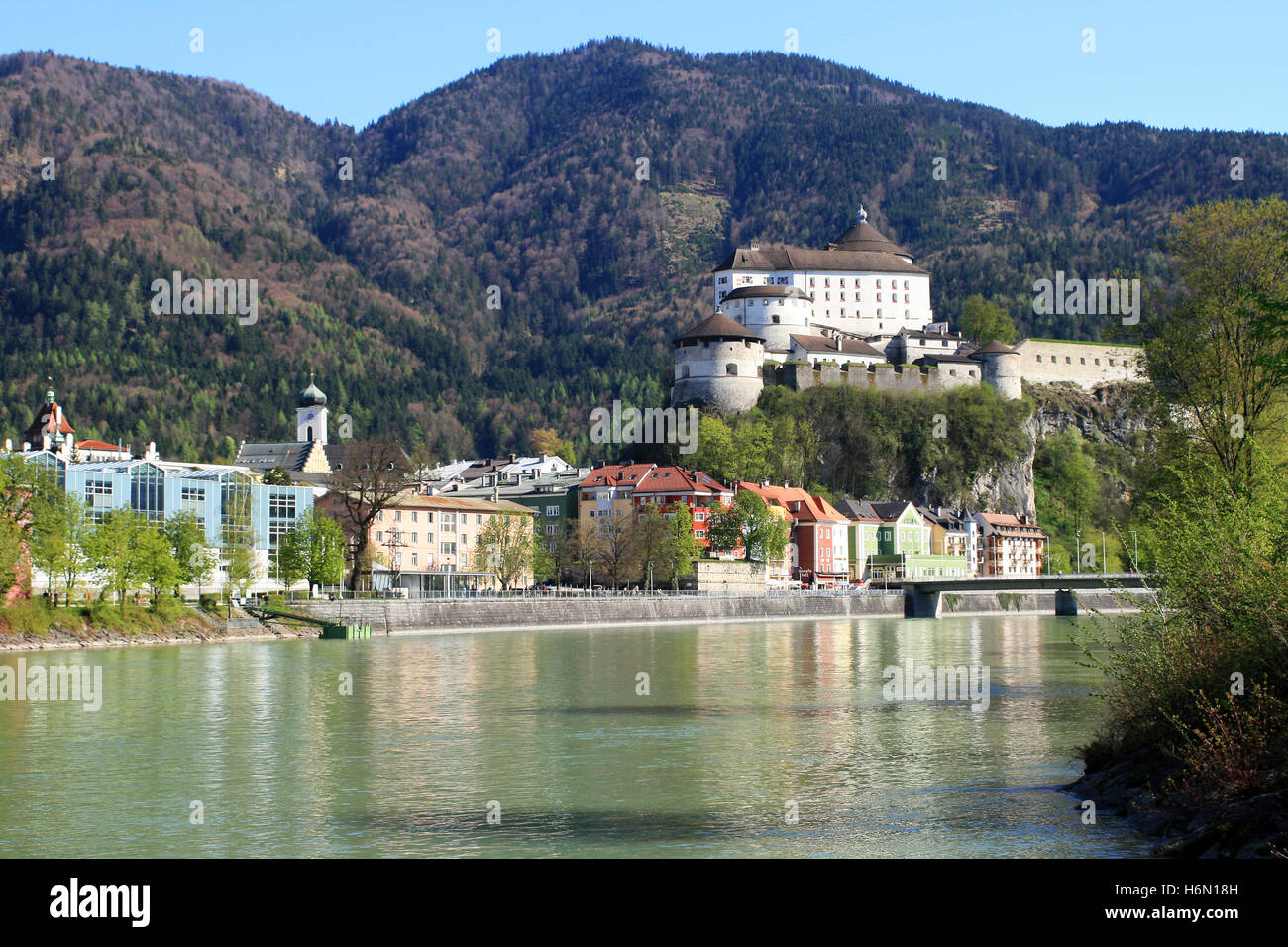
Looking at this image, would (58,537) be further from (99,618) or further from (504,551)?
(504,551)

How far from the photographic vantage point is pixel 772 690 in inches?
1658

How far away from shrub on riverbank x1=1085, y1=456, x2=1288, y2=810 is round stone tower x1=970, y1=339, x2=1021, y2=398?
11868 cm

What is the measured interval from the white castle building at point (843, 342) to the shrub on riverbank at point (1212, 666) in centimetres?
10644

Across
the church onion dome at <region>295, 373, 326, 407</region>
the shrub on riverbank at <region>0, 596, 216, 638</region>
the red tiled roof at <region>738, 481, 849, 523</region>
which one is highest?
the church onion dome at <region>295, 373, 326, 407</region>

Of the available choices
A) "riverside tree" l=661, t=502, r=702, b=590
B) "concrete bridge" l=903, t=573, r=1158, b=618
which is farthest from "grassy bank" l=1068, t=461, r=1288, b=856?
"riverside tree" l=661, t=502, r=702, b=590

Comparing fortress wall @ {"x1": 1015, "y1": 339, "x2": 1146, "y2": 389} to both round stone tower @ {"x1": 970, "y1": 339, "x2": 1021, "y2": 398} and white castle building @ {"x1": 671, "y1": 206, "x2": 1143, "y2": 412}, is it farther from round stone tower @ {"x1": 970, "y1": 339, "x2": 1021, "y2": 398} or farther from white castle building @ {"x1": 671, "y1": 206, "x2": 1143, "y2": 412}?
round stone tower @ {"x1": 970, "y1": 339, "x2": 1021, "y2": 398}

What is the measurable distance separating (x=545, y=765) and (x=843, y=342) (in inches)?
4563

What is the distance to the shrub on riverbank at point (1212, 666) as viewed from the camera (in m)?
18.1

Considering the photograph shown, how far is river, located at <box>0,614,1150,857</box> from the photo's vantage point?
20.5m

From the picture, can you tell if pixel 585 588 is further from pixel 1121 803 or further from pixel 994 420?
pixel 1121 803
